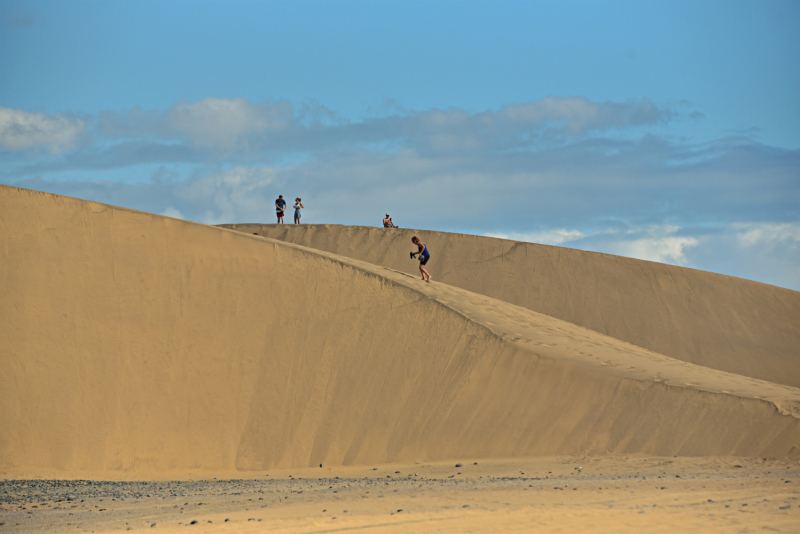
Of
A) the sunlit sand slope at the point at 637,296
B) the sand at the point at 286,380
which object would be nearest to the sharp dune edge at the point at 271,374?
the sand at the point at 286,380

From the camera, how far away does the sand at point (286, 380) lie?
37.4 ft

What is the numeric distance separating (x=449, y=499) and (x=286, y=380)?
5.19m

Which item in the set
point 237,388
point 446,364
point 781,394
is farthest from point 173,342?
point 781,394

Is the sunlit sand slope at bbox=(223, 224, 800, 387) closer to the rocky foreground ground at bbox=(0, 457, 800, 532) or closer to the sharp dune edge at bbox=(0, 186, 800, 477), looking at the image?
the sharp dune edge at bbox=(0, 186, 800, 477)

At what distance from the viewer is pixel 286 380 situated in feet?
42.3

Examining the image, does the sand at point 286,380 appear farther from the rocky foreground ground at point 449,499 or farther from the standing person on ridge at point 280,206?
the standing person on ridge at point 280,206

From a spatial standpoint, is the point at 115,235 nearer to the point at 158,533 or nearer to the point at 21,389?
the point at 21,389

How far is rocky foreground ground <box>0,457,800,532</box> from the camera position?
7211mm

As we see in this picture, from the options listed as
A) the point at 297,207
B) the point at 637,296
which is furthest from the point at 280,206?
the point at 637,296

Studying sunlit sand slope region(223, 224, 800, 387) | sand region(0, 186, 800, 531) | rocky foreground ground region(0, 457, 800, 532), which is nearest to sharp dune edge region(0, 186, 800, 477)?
sand region(0, 186, 800, 531)

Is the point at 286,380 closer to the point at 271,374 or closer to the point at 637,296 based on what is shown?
the point at 271,374

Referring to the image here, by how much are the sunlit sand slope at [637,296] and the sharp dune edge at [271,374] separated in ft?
31.0

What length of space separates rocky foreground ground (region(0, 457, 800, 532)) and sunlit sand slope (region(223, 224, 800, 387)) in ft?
43.0

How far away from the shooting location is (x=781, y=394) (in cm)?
1248
